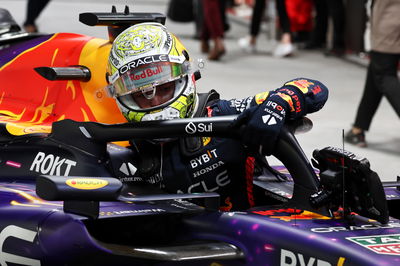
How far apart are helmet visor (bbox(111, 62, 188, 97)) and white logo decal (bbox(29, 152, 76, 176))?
0.34 m

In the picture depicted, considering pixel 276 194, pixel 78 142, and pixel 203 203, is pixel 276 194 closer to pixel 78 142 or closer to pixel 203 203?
pixel 203 203

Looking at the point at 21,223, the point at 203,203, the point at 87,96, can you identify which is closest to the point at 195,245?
the point at 203,203

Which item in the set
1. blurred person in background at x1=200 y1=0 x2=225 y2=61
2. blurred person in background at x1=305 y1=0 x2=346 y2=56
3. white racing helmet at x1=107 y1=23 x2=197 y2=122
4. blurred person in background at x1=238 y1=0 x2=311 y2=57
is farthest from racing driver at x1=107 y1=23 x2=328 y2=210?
blurred person in background at x1=305 y1=0 x2=346 y2=56

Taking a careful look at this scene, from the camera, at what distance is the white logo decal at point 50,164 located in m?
3.22

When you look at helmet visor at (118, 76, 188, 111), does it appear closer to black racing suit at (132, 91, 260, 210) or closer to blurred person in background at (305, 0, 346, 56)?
black racing suit at (132, 91, 260, 210)

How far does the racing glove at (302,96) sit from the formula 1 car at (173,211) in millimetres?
56

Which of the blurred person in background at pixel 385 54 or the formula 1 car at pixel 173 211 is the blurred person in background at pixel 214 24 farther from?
the formula 1 car at pixel 173 211

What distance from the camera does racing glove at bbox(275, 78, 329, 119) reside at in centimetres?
303

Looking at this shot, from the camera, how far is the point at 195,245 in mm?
2803

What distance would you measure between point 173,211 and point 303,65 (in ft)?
20.6

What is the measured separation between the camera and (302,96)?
3.11 meters

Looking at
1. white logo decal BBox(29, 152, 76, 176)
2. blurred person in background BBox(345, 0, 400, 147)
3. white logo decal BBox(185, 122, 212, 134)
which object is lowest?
blurred person in background BBox(345, 0, 400, 147)

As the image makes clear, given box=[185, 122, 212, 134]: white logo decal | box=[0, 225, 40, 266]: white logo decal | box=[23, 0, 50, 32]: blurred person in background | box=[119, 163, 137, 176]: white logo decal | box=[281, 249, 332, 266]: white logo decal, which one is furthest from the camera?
box=[23, 0, 50, 32]: blurred person in background

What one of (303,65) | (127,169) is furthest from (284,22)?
(127,169)
